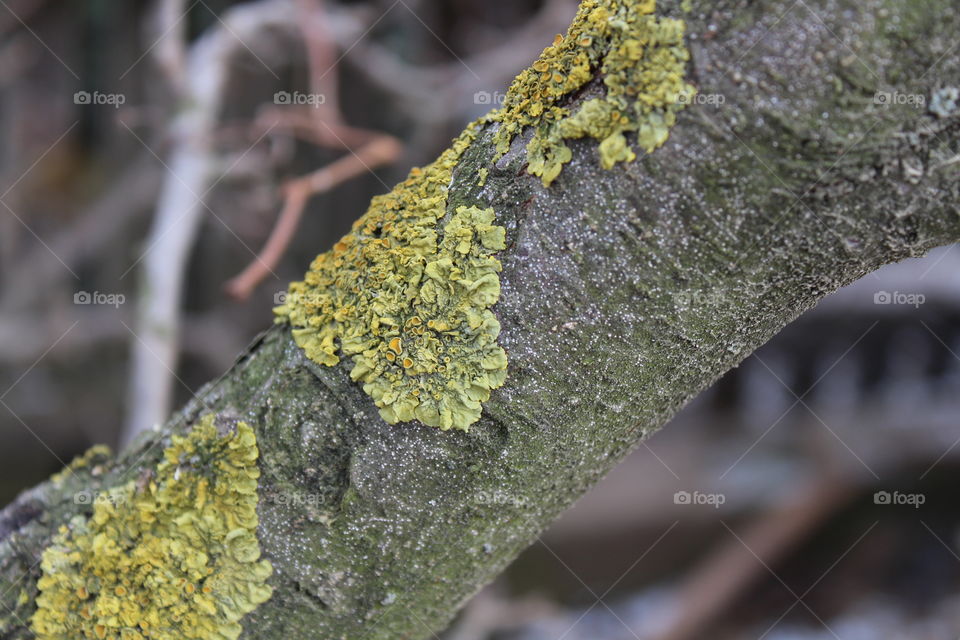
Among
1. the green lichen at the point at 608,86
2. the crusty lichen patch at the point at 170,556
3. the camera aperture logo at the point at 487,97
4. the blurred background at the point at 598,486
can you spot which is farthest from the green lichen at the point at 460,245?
the blurred background at the point at 598,486

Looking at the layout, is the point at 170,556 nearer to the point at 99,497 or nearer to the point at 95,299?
the point at 99,497

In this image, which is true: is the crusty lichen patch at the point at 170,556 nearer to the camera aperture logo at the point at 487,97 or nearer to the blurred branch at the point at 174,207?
the camera aperture logo at the point at 487,97

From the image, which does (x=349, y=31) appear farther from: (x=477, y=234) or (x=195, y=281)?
(x=477, y=234)

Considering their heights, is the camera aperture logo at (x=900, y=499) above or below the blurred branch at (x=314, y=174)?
above

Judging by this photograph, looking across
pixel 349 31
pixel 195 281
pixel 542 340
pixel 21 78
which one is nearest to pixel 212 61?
pixel 349 31

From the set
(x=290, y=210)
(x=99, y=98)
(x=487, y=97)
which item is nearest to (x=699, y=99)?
(x=290, y=210)

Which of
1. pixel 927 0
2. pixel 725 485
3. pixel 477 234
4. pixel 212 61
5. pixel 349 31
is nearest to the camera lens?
pixel 927 0

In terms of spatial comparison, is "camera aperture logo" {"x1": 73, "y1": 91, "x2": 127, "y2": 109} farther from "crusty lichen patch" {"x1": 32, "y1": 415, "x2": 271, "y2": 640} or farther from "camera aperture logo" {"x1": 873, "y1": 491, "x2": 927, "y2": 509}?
"camera aperture logo" {"x1": 873, "y1": 491, "x2": 927, "y2": 509}
